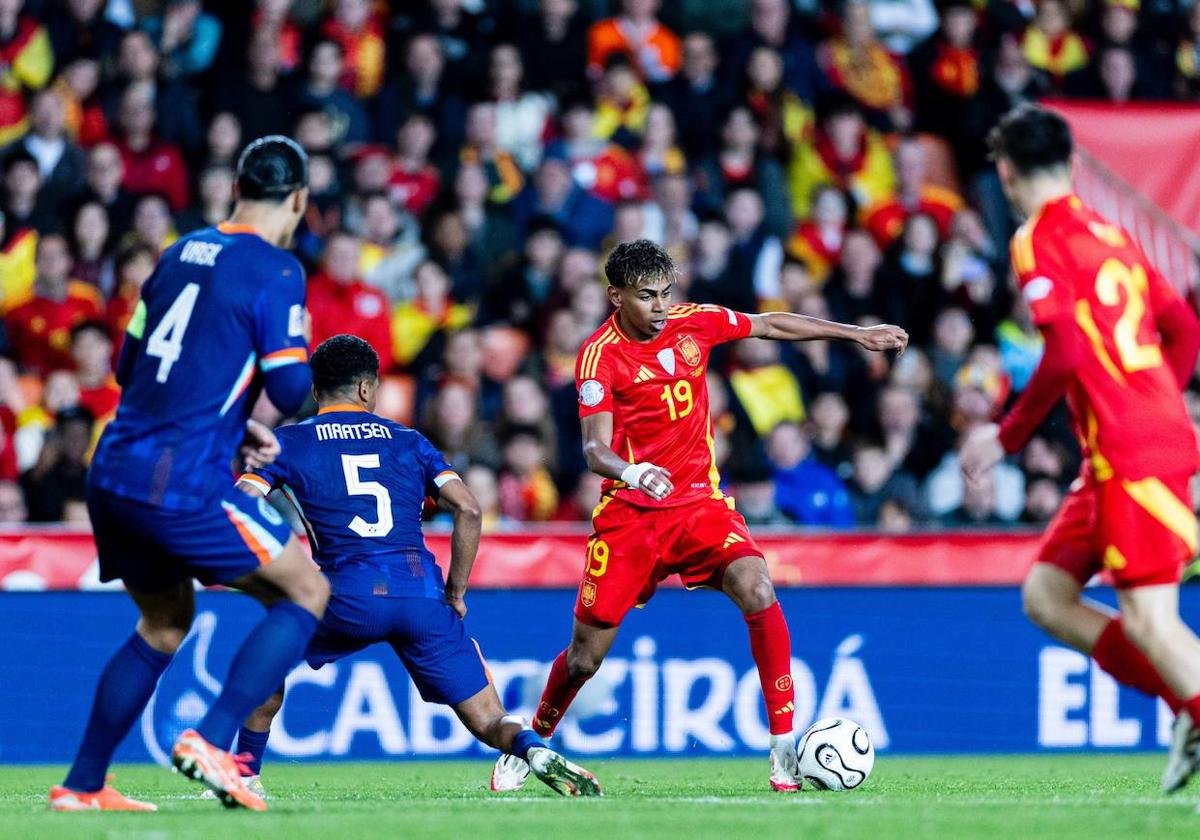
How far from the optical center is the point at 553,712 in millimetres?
8297

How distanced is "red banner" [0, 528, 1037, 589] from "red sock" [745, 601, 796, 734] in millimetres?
3001

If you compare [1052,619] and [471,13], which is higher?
[471,13]

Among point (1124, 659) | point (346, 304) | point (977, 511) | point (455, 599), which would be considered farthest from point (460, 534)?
point (977, 511)

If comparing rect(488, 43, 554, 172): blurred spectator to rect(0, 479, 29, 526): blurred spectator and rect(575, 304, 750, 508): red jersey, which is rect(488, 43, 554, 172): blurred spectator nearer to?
rect(0, 479, 29, 526): blurred spectator

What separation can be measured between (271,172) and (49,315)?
6.74 meters

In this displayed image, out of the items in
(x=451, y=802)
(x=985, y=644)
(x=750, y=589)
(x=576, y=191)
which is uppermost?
(x=576, y=191)

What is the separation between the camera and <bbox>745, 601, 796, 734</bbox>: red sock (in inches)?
311

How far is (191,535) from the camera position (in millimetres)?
6094

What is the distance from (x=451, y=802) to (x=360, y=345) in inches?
72.8

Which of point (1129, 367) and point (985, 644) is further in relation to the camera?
point (985, 644)

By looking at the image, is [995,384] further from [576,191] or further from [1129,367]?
[1129,367]

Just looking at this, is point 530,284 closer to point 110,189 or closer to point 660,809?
point 110,189

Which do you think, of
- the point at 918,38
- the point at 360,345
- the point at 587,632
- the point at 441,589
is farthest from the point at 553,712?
the point at 918,38

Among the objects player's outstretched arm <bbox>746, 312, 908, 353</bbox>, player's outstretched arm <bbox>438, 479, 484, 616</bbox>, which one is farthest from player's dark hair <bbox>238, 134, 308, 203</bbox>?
player's outstretched arm <bbox>746, 312, 908, 353</bbox>
